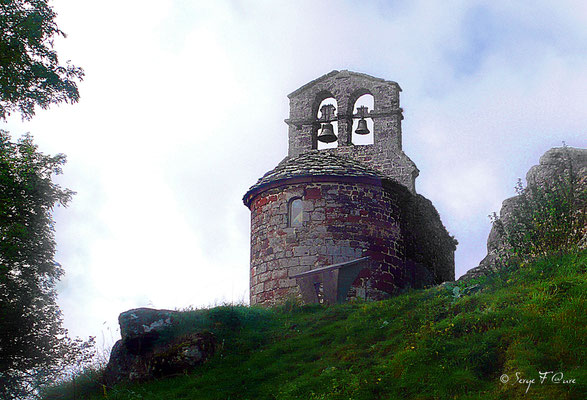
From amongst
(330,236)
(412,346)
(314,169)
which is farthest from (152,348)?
(314,169)

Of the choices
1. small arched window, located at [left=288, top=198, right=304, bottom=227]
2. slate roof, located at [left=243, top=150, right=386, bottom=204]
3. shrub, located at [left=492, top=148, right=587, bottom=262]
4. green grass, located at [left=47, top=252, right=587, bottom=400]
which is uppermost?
slate roof, located at [left=243, top=150, right=386, bottom=204]

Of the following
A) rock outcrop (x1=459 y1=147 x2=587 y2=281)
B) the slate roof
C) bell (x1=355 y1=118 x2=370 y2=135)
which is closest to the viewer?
rock outcrop (x1=459 y1=147 x2=587 y2=281)

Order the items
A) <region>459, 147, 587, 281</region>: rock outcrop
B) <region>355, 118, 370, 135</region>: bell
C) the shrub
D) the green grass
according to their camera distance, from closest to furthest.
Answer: the green grass, the shrub, <region>459, 147, 587, 281</region>: rock outcrop, <region>355, 118, 370, 135</region>: bell

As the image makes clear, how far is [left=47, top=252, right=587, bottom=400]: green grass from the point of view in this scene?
9.41 metres

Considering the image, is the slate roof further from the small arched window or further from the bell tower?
the bell tower

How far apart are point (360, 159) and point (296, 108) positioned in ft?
10.0

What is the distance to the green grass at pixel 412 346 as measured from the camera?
9.41 meters

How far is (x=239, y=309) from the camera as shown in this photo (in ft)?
49.2

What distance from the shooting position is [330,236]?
1747 centimetres

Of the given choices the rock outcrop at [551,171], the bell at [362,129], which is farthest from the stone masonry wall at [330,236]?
the bell at [362,129]

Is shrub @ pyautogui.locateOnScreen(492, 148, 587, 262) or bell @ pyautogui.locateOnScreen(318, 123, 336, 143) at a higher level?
bell @ pyautogui.locateOnScreen(318, 123, 336, 143)

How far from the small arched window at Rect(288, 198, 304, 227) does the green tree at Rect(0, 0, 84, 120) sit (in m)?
6.36

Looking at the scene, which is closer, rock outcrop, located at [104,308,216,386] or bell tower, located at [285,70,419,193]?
rock outcrop, located at [104,308,216,386]

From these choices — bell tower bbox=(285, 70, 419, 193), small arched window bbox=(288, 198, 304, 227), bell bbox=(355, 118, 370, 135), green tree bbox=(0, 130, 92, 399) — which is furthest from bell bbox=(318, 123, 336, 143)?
green tree bbox=(0, 130, 92, 399)
